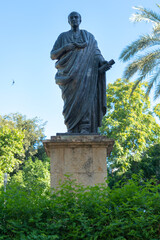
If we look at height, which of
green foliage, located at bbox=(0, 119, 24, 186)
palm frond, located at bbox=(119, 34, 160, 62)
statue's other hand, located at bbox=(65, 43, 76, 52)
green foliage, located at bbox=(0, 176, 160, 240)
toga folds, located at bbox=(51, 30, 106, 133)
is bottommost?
green foliage, located at bbox=(0, 176, 160, 240)

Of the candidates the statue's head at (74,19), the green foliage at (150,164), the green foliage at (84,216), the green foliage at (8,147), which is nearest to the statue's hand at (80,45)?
the statue's head at (74,19)

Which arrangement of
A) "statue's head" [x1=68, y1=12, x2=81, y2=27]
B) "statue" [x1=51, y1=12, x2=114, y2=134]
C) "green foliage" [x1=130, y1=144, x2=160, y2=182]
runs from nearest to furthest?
"statue" [x1=51, y1=12, x2=114, y2=134]
"statue's head" [x1=68, y1=12, x2=81, y2=27]
"green foliage" [x1=130, y1=144, x2=160, y2=182]

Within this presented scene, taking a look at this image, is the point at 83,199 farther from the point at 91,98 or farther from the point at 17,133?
the point at 17,133

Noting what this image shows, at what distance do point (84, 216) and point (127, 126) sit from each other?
21.3 m

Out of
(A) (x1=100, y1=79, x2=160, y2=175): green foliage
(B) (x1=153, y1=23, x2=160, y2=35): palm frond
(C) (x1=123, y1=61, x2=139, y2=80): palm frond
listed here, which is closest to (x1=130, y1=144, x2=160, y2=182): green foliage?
(A) (x1=100, y1=79, x2=160, y2=175): green foliage

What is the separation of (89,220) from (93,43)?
4379 millimetres

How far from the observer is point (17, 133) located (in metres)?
28.3

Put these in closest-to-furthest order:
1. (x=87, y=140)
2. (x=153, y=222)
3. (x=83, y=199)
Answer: (x=153, y=222)
(x=83, y=199)
(x=87, y=140)

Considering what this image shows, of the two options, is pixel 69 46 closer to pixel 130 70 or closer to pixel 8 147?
pixel 130 70

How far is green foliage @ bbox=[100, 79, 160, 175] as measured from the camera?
24953 millimetres

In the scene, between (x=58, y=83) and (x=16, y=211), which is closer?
(x=16, y=211)

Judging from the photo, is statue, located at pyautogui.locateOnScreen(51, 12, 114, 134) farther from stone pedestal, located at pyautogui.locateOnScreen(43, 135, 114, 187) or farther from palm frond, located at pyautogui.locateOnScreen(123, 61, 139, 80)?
palm frond, located at pyautogui.locateOnScreen(123, 61, 139, 80)

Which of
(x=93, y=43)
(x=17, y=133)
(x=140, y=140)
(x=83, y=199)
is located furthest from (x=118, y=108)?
(x=83, y=199)

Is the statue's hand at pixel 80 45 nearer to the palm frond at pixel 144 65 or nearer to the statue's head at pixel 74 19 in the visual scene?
the statue's head at pixel 74 19
